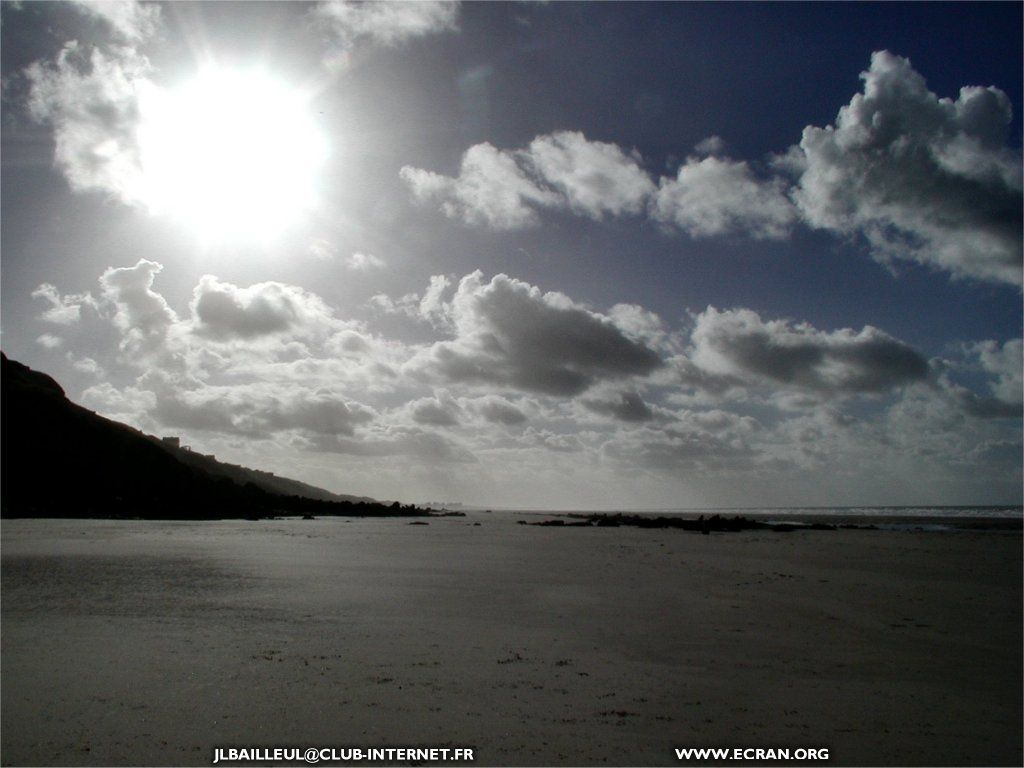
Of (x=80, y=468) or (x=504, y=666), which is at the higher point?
(x=80, y=468)

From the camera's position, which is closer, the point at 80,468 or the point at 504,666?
the point at 504,666

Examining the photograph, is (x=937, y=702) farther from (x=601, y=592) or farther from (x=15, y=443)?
(x=15, y=443)

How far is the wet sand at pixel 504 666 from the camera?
23.7ft

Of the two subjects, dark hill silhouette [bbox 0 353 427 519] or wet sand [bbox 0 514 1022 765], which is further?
dark hill silhouette [bbox 0 353 427 519]

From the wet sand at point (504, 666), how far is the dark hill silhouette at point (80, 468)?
60623mm

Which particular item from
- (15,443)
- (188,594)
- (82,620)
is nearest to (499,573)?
(188,594)

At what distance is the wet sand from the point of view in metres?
7.23

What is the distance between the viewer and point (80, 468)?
79.1 metres

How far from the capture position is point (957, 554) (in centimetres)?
3253

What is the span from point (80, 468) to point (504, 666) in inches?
3530

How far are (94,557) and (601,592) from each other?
66.4ft

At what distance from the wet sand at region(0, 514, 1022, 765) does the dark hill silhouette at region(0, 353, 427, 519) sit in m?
60.6

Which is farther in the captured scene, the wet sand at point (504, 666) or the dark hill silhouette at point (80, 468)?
the dark hill silhouette at point (80, 468)

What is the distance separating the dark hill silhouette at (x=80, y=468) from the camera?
234 ft
